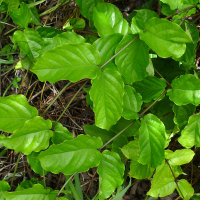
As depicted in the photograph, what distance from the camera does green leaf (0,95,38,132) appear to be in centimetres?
108

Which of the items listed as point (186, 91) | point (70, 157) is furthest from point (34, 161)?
point (186, 91)

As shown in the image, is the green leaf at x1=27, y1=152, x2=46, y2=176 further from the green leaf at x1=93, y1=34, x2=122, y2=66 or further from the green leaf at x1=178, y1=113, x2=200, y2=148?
the green leaf at x1=178, y1=113, x2=200, y2=148

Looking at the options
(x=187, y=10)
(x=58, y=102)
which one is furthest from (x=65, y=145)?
(x=58, y=102)

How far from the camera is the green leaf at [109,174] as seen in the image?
3.41 ft

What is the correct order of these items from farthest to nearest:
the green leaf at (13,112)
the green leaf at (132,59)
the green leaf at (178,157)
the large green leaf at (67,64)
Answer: the green leaf at (178,157) → the green leaf at (13,112) → the green leaf at (132,59) → the large green leaf at (67,64)

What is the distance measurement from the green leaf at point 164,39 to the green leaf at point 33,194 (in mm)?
715

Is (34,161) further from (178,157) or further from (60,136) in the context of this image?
(178,157)

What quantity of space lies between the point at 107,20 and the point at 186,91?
438 millimetres

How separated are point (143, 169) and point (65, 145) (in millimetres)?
488

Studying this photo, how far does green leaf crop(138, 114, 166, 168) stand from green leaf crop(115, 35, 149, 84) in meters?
0.20

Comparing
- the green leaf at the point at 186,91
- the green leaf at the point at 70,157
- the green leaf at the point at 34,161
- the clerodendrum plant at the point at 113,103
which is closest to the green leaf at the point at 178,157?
the clerodendrum plant at the point at 113,103

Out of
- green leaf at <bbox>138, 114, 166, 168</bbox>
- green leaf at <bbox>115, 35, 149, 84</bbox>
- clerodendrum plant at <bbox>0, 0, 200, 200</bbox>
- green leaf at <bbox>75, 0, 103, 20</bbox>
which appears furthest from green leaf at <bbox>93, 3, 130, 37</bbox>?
green leaf at <bbox>138, 114, 166, 168</bbox>

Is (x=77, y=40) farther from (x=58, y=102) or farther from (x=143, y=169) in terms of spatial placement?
(x=58, y=102)

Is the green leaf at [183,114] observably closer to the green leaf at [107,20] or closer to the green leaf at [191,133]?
the green leaf at [191,133]
